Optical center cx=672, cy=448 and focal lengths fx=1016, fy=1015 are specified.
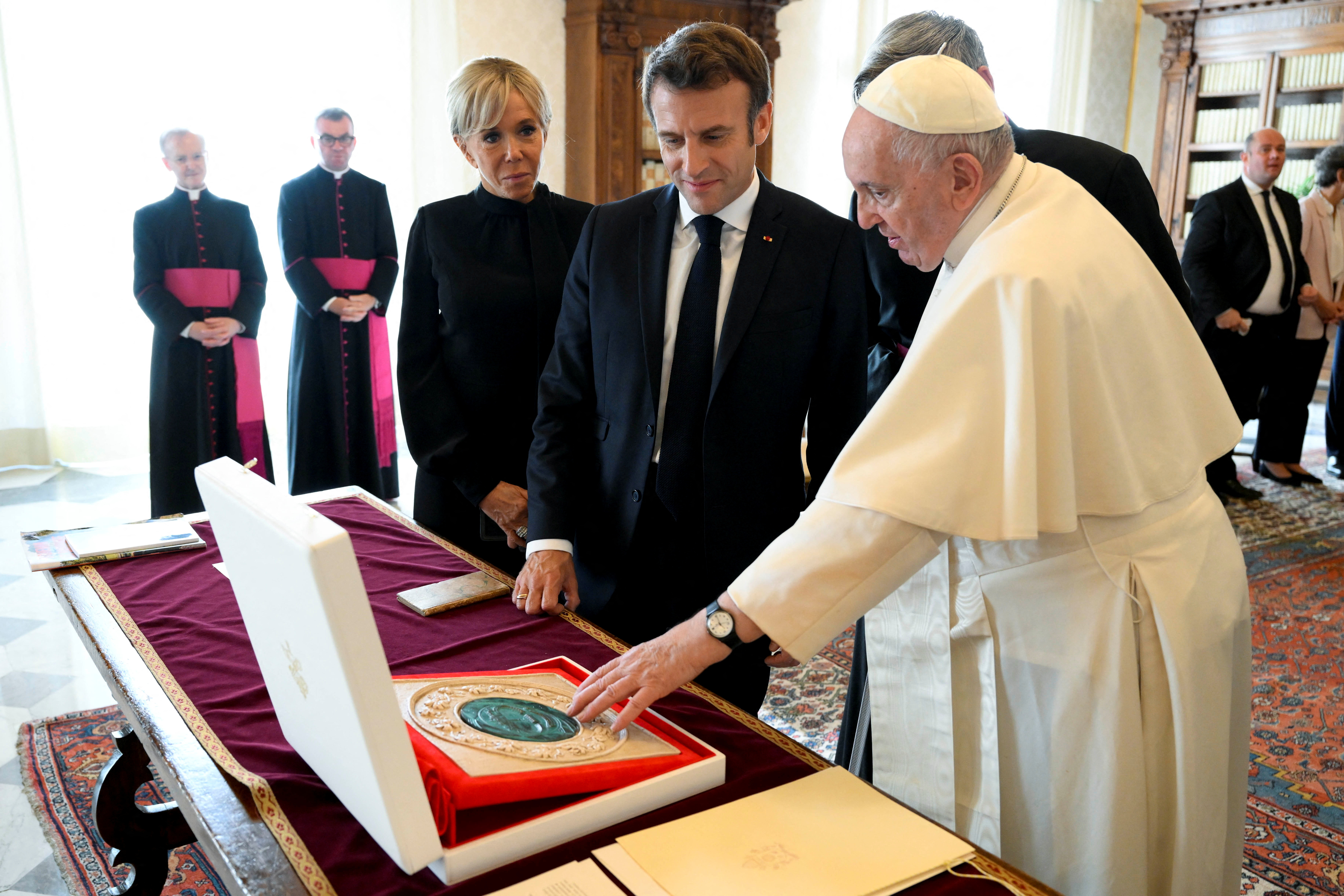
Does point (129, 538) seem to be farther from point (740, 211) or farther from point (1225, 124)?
point (1225, 124)

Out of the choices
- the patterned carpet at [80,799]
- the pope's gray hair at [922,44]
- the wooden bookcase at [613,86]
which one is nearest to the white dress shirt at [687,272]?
the pope's gray hair at [922,44]

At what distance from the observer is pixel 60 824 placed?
2520 mm

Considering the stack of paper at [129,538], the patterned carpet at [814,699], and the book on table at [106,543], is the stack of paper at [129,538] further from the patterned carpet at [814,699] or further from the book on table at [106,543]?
the patterned carpet at [814,699]

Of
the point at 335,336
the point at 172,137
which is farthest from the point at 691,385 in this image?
the point at 172,137

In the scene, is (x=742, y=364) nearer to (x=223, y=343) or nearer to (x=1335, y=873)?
(x=1335, y=873)

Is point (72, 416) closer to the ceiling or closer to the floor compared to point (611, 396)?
closer to the floor

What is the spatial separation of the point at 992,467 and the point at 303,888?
2.94ft

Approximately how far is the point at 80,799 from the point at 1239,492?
5.92m

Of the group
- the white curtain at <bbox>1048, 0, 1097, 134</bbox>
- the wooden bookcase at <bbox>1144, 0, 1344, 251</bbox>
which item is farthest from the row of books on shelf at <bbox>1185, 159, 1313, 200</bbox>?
the white curtain at <bbox>1048, 0, 1097, 134</bbox>

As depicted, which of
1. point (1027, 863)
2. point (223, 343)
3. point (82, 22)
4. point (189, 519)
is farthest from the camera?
point (82, 22)

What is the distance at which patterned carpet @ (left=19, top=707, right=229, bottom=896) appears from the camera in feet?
7.66

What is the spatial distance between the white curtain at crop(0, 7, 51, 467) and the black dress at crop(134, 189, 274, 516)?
5.65 ft

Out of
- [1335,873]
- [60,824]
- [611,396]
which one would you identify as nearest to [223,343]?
[60,824]

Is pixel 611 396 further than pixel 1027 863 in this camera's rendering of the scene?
Yes
